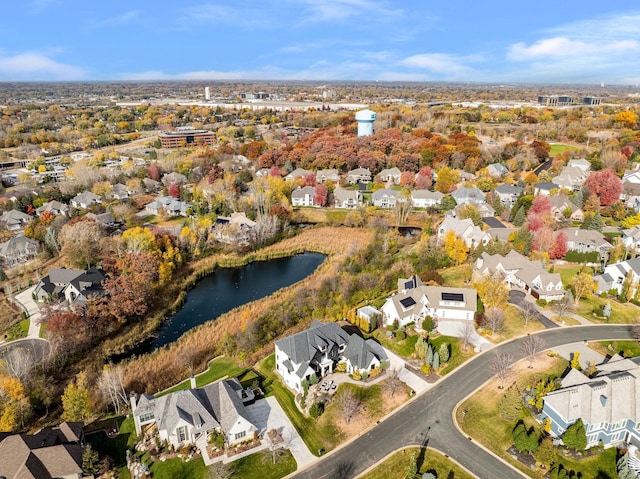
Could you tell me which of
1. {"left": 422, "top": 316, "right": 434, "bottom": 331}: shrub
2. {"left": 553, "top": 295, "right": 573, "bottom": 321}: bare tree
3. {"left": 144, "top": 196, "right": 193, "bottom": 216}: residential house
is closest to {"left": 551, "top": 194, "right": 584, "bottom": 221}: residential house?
{"left": 553, "top": 295, "right": 573, "bottom": 321}: bare tree

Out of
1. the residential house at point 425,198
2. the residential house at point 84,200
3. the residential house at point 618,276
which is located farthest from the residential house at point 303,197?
the residential house at point 618,276

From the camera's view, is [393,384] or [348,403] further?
[393,384]

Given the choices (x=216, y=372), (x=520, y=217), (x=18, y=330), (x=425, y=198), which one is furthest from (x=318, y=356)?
(x=425, y=198)

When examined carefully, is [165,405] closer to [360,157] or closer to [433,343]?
[433,343]

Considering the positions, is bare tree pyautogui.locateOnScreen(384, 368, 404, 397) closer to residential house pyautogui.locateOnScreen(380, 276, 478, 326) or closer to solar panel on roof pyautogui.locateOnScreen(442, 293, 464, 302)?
residential house pyautogui.locateOnScreen(380, 276, 478, 326)

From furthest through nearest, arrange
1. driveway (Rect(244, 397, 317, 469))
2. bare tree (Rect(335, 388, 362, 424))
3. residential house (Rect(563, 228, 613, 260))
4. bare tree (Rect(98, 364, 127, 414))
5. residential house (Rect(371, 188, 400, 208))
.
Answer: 1. residential house (Rect(371, 188, 400, 208))
2. residential house (Rect(563, 228, 613, 260))
3. bare tree (Rect(98, 364, 127, 414))
4. bare tree (Rect(335, 388, 362, 424))
5. driveway (Rect(244, 397, 317, 469))

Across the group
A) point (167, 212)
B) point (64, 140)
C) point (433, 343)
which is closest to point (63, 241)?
point (167, 212)

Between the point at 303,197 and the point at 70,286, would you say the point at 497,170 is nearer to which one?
the point at 303,197
